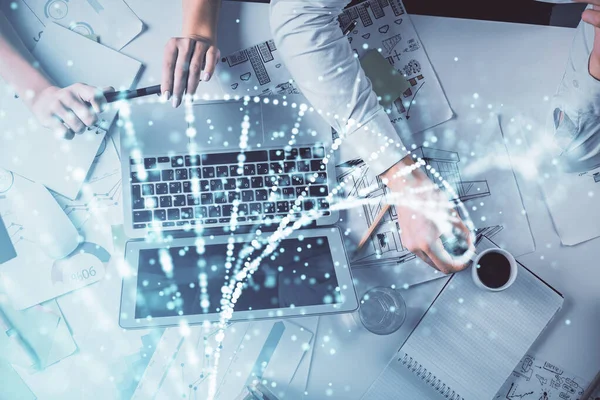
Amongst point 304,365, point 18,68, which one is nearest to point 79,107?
point 18,68

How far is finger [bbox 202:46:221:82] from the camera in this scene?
2.85 ft

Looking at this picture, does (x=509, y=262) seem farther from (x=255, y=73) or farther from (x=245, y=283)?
(x=255, y=73)

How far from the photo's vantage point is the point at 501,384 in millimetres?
874

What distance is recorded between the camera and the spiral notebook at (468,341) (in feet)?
2.87

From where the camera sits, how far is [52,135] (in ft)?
2.94

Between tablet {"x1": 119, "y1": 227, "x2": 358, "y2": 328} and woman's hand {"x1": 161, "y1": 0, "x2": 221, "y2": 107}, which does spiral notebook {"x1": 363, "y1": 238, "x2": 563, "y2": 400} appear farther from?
woman's hand {"x1": 161, "y1": 0, "x2": 221, "y2": 107}

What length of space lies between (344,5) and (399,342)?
0.64 metres

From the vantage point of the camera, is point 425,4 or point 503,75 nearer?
point 503,75

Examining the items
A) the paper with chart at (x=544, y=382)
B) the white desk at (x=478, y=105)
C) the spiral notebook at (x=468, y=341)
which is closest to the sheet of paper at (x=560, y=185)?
the white desk at (x=478, y=105)

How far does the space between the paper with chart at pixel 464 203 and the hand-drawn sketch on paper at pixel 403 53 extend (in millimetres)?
79

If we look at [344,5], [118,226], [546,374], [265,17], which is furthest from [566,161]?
[118,226]

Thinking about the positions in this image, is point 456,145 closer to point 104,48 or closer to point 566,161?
point 566,161

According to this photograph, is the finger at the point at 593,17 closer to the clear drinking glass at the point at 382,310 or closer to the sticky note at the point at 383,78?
the sticky note at the point at 383,78

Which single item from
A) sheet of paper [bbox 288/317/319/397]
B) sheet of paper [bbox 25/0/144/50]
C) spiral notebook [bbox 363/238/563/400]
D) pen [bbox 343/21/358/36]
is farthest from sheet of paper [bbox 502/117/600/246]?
sheet of paper [bbox 25/0/144/50]
